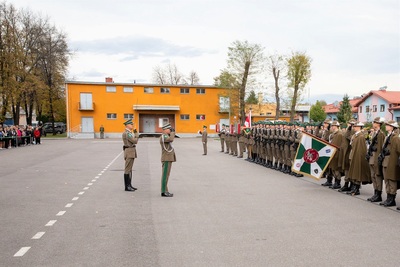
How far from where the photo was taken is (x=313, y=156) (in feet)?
38.7

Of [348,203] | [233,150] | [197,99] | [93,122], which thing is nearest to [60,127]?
[93,122]

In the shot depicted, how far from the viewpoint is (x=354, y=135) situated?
10.2 m

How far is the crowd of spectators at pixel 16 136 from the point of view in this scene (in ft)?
104

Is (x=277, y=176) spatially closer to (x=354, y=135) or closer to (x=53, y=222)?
(x=354, y=135)

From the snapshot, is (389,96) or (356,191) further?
(389,96)

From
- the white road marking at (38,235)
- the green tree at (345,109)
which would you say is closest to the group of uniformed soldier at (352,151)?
the white road marking at (38,235)

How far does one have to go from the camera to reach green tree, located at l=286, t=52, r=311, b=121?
Answer: 49.4m

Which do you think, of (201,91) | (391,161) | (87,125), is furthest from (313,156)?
(201,91)

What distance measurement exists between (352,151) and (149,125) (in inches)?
1891

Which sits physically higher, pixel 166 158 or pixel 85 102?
pixel 85 102

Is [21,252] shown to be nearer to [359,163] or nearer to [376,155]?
[376,155]

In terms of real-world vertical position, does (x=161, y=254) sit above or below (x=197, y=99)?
below

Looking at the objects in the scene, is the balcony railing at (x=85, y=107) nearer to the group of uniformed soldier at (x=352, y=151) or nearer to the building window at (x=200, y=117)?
the building window at (x=200, y=117)

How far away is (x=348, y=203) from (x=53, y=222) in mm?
6791
